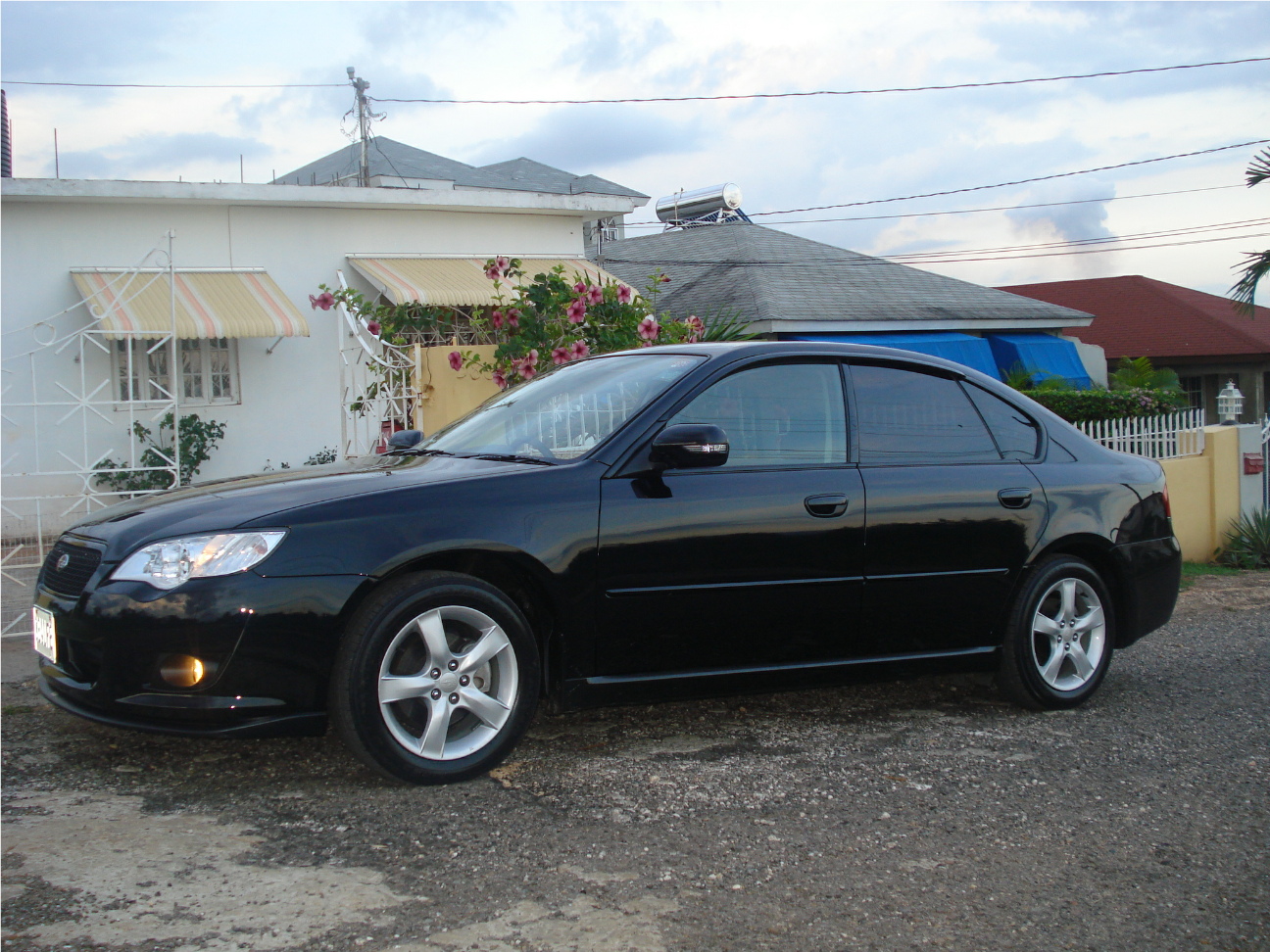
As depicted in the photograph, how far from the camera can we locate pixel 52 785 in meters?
3.95

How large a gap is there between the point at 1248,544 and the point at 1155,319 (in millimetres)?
20034

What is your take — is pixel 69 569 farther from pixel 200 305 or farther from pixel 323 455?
pixel 323 455

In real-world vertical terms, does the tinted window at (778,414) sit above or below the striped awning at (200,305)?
below

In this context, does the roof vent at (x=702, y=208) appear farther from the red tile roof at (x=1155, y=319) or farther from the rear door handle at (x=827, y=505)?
the rear door handle at (x=827, y=505)

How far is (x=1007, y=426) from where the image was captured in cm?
520

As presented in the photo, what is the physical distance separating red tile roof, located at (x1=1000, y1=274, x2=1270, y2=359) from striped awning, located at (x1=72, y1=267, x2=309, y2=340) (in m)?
18.3

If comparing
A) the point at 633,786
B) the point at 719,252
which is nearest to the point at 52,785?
the point at 633,786

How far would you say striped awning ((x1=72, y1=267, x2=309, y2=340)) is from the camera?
1164cm

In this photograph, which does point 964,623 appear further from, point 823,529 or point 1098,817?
point 1098,817

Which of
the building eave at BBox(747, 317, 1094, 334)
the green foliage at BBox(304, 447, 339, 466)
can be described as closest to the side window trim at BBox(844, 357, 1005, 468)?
the green foliage at BBox(304, 447, 339, 466)

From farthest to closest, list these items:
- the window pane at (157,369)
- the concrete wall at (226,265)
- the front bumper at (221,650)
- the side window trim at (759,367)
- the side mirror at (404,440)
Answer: the window pane at (157,369)
the concrete wall at (226,265)
the side mirror at (404,440)
the side window trim at (759,367)
the front bumper at (221,650)

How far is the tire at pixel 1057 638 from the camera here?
498 centimetres

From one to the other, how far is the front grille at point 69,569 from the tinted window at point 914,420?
2892 millimetres

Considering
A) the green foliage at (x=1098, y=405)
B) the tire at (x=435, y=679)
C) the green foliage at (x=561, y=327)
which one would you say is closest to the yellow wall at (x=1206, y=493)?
the green foliage at (x=561, y=327)
